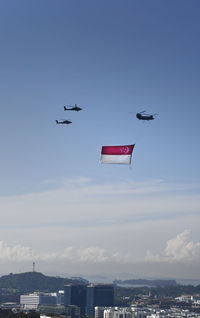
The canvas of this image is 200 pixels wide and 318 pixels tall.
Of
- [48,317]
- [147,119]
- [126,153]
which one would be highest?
[147,119]

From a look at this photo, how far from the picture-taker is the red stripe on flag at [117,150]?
65.6 m

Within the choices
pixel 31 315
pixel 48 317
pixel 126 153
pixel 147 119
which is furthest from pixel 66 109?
pixel 48 317

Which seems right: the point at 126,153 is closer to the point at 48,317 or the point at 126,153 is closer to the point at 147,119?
the point at 147,119

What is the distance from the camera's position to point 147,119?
242 ft

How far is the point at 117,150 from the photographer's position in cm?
6638

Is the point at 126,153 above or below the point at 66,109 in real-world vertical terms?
below

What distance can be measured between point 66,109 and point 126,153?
2053 cm

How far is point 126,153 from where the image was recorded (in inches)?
2576

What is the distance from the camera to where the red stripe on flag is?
6562 cm

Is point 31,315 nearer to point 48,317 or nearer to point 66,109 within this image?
point 48,317

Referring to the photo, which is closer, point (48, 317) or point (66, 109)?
point (66, 109)

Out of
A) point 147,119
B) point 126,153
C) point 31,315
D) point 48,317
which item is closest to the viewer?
point 126,153

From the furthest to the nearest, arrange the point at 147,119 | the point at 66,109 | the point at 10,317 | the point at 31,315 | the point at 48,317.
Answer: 1. the point at 48,317
2. the point at 10,317
3. the point at 31,315
4. the point at 66,109
5. the point at 147,119

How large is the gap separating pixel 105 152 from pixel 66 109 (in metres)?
19.0
